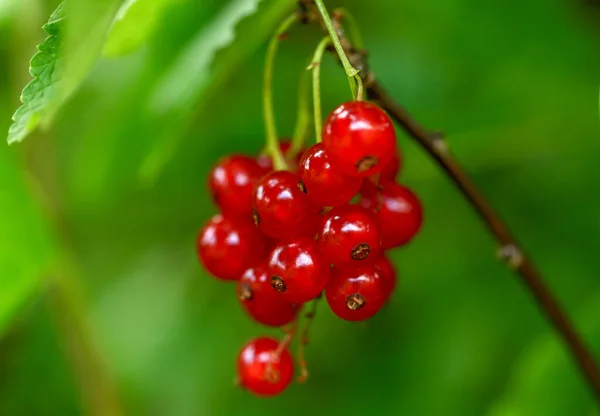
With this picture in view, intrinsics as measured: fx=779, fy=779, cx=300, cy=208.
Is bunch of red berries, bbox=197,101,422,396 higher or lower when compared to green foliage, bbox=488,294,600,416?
higher

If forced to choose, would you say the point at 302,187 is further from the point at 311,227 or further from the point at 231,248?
the point at 231,248

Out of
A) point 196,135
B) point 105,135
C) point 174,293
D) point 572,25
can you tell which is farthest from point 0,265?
point 572,25

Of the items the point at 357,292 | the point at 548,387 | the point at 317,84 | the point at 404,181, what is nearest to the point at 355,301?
the point at 357,292

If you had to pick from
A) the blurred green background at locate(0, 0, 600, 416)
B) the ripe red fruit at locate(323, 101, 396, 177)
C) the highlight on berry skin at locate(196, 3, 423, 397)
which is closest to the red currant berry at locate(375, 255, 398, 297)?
the highlight on berry skin at locate(196, 3, 423, 397)

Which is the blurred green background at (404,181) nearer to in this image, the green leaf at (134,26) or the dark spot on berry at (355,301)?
the green leaf at (134,26)

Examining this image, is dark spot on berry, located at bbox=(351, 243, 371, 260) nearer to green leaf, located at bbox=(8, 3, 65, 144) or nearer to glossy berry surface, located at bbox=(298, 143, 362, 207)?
glossy berry surface, located at bbox=(298, 143, 362, 207)

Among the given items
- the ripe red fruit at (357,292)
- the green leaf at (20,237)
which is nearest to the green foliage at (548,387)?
the ripe red fruit at (357,292)
